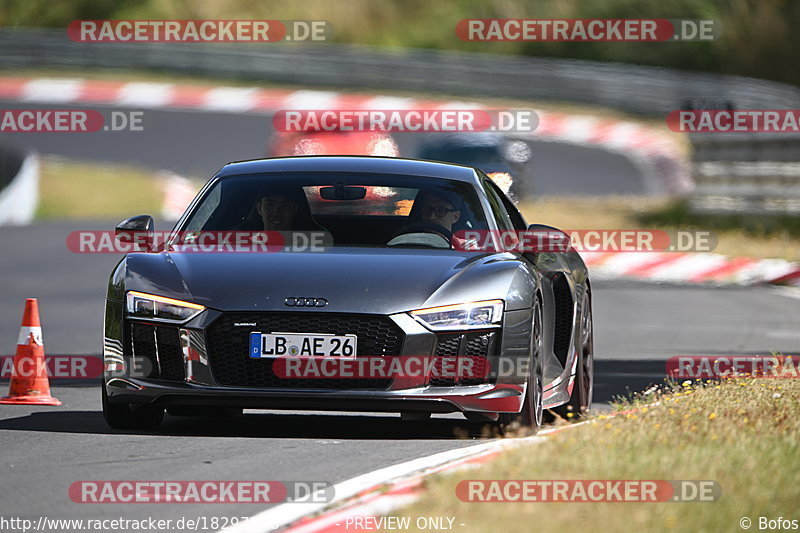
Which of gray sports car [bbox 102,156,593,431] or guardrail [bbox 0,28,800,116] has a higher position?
guardrail [bbox 0,28,800,116]

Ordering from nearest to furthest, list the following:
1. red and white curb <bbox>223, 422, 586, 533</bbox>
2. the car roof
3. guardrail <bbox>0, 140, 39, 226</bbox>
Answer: red and white curb <bbox>223, 422, 586, 533</bbox>
the car roof
guardrail <bbox>0, 140, 39, 226</bbox>

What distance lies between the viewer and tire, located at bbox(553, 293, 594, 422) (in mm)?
9930

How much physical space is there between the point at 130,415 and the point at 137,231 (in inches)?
37.5

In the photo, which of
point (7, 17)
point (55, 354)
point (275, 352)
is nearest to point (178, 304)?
point (275, 352)

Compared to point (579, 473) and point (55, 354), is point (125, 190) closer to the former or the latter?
point (55, 354)

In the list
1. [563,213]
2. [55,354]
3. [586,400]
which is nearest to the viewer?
[586,400]

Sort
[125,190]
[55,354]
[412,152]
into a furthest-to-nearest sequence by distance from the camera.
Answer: [412,152] → [125,190] → [55,354]

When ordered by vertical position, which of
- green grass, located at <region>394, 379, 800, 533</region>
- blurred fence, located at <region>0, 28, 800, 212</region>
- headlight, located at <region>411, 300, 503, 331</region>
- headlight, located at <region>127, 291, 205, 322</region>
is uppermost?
blurred fence, located at <region>0, 28, 800, 212</region>

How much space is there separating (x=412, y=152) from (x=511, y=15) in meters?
17.5

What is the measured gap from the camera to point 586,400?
33.4 ft

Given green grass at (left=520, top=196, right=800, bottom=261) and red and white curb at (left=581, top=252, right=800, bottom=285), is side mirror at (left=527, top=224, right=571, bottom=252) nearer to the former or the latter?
red and white curb at (left=581, top=252, right=800, bottom=285)

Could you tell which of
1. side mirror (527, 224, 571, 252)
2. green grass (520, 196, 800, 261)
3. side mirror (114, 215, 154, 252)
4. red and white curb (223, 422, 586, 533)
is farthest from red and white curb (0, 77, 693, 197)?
red and white curb (223, 422, 586, 533)

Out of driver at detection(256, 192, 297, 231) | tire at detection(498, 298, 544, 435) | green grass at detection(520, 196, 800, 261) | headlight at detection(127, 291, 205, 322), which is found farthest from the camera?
green grass at detection(520, 196, 800, 261)

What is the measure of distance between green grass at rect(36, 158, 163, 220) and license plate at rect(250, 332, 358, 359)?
2163 cm
